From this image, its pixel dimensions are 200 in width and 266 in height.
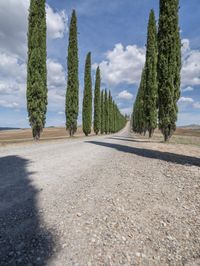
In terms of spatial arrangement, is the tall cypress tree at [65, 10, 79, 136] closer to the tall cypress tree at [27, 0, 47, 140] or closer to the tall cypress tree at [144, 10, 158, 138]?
the tall cypress tree at [27, 0, 47, 140]

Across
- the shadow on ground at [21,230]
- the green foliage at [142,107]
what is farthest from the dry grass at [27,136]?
the shadow on ground at [21,230]

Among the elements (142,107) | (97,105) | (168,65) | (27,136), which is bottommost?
(27,136)

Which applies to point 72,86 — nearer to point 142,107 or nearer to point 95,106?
point 142,107

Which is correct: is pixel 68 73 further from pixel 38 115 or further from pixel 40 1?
pixel 38 115

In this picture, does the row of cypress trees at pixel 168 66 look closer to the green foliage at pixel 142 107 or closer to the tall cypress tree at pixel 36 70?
the tall cypress tree at pixel 36 70

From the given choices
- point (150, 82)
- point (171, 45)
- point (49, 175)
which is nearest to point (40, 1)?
point (171, 45)

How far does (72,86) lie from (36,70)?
8.51 metres

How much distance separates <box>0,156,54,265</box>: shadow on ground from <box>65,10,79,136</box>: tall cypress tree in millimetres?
21597

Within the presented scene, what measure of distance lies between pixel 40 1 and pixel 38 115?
1017 centimetres

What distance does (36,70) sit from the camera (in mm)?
18516

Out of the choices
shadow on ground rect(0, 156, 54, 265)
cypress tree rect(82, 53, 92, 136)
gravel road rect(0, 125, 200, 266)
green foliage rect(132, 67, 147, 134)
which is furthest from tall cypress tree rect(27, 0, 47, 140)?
cypress tree rect(82, 53, 92, 136)

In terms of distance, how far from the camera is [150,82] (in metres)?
27.2

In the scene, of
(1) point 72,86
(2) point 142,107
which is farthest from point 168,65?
(2) point 142,107

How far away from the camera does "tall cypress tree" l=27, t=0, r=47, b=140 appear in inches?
723
